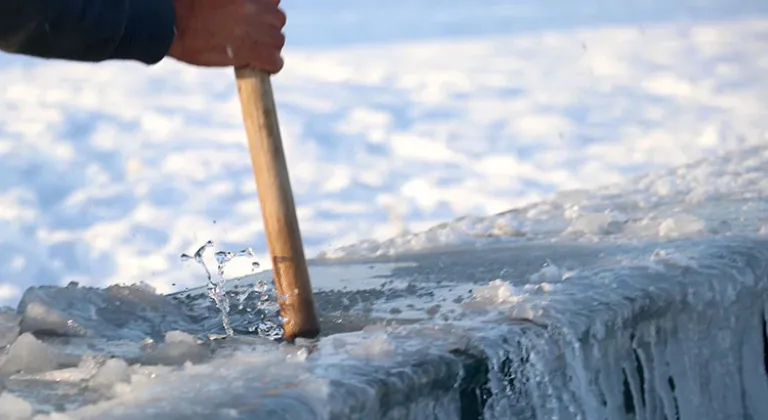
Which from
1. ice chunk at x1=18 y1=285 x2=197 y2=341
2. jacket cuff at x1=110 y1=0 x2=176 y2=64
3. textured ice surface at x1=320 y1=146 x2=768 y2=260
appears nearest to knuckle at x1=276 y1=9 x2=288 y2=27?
jacket cuff at x1=110 y1=0 x2=176 y2=64

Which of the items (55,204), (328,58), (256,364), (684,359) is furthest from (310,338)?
(328,58)

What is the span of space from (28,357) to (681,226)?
142 cm

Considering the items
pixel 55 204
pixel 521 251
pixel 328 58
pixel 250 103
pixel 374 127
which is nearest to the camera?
pixel 250 103

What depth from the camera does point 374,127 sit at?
7.40 meters

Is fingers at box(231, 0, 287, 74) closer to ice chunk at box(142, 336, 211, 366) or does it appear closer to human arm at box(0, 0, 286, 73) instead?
human arm at box(0, 0, 286, 73)

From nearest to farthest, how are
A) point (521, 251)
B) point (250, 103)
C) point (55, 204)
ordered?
point (250, 103)
point (521, 251)
point (55, 204)

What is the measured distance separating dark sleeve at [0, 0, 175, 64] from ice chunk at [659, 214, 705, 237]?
1.21 meters

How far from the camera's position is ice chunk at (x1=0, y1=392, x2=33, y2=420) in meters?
1.30

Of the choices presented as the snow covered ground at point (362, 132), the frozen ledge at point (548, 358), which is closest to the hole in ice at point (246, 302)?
the frozen ledge at point (548, 358)

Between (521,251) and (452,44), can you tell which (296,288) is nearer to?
(521,251)

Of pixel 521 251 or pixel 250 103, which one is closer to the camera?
pixel 250 103

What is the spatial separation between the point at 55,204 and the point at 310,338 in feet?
13.4

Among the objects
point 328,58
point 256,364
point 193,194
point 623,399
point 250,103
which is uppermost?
point 328,58

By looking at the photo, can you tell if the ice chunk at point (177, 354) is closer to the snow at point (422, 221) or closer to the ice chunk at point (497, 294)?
the snow at point (422, 221)
